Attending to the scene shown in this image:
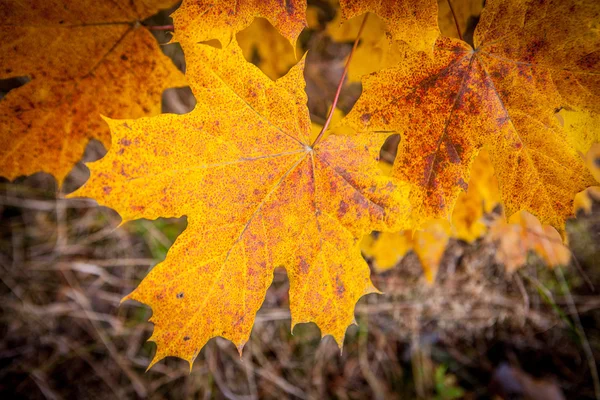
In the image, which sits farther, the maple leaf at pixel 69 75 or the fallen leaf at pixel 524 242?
the fallen leaf at pixel 524 242

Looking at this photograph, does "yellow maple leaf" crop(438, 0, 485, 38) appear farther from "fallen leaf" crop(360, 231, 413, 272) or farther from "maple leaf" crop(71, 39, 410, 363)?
"fallen leaf" crop(360, 231, 413, 272)

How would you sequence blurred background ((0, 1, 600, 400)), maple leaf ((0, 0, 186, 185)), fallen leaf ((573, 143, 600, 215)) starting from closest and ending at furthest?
maple leaf ((0, 0, 186, 185)) → fallen leaf ((573, 143, 600, 215)) → blurred background ((0, 1, 600, 400))

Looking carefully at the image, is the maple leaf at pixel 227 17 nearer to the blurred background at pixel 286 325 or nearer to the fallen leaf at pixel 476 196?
the fallen leaf at pixel 476 196

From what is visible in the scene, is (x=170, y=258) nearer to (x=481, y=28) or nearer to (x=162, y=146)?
(x=162, y=146)

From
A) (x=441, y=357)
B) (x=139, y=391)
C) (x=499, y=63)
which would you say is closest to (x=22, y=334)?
(x=139, y=391)

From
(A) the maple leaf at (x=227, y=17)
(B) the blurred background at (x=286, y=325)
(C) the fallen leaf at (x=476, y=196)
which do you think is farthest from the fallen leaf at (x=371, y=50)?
(B) the blurred background at (x=286, y=325)

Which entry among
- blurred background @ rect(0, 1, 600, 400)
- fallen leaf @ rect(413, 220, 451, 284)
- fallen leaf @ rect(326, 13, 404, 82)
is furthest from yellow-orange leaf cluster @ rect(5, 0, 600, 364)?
blurred background @ rect(0, 1, 600, 400)
